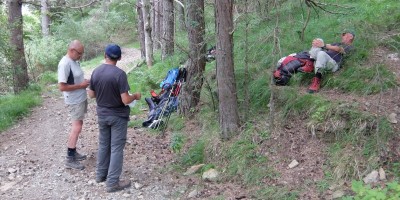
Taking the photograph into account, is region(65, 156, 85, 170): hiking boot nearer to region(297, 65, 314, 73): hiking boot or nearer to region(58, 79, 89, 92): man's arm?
region(58, 79, 89, 92): man's arm

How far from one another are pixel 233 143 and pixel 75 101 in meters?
2.41

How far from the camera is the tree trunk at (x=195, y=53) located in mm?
7016

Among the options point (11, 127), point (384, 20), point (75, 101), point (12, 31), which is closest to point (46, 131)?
point (11, 127)

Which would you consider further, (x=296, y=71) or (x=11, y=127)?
(x=11, y=127)

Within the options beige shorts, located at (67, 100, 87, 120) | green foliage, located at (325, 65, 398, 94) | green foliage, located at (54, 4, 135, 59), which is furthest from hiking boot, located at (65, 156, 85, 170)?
green foliage, located at (54, 4, 135, 59)

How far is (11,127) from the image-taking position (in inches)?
331

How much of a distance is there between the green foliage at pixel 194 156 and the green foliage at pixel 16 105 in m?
4.40

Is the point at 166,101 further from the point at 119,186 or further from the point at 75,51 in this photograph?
the point at 119,186

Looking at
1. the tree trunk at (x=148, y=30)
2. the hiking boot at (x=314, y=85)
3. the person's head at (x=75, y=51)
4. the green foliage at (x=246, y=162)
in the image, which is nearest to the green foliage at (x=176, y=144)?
the green foliage at (x=246, y=162)

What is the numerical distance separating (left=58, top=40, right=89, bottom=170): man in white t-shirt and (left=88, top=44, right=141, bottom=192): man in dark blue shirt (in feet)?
2.20

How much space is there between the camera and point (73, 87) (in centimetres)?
580

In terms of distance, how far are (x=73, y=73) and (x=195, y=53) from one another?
2224mm

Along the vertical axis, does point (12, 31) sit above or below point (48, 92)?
above

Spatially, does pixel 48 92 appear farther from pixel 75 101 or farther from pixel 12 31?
pixel 75 101
